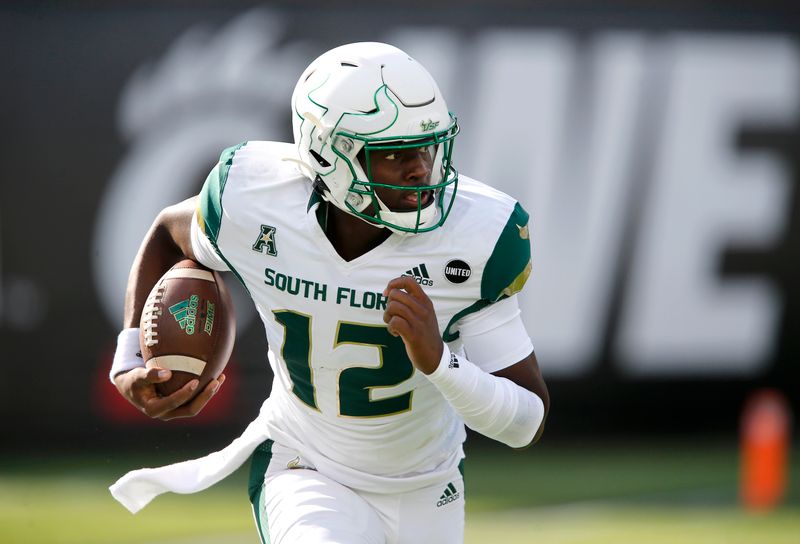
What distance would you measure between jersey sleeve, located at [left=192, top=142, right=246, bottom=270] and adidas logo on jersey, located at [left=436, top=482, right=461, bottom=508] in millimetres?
819

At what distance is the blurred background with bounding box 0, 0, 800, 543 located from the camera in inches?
254

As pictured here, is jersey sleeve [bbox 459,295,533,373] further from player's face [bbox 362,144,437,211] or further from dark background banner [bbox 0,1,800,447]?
dark background banner [bbox 0,1,800,447]

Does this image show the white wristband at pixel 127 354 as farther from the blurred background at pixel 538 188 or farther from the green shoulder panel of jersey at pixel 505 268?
the blurred background at pixel 538 188

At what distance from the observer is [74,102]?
21.3ft

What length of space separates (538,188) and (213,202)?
148 inches

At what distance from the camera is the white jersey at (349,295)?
9.68ft

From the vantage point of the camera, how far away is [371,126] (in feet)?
9.50

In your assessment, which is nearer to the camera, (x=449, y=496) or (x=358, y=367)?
(x=358, y=367)

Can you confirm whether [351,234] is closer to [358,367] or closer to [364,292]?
[364,292]

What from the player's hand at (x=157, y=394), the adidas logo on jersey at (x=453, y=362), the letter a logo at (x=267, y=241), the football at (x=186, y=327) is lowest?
the player's hand at (x=157, y=394)

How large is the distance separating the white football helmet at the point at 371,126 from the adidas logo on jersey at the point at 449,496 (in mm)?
706

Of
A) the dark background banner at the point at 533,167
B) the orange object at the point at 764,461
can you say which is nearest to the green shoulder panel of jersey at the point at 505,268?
the orange object at the point at 764,461

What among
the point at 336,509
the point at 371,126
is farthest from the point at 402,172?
the point at 336,509

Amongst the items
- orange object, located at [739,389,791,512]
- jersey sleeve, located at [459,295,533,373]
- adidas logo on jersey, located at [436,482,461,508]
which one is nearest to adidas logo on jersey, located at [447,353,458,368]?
jersey sleeve, located at [459,295,533,373]
